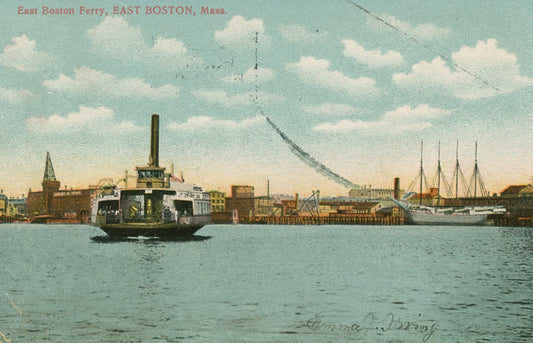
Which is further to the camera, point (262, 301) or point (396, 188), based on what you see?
point (396, 188)

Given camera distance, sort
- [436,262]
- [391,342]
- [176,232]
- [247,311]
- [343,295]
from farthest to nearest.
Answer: [176,232] → [436,262] → [343,295] → [247,311] → [391,342]

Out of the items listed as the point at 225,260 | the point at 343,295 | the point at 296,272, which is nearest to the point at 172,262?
the point at 225,260

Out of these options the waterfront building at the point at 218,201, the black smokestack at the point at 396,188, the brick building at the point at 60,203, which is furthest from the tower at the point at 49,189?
the black smokestack at the point at 396,188

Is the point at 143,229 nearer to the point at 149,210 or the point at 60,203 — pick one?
the point at 149,210

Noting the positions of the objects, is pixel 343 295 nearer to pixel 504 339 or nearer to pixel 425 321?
pixel 425 321
